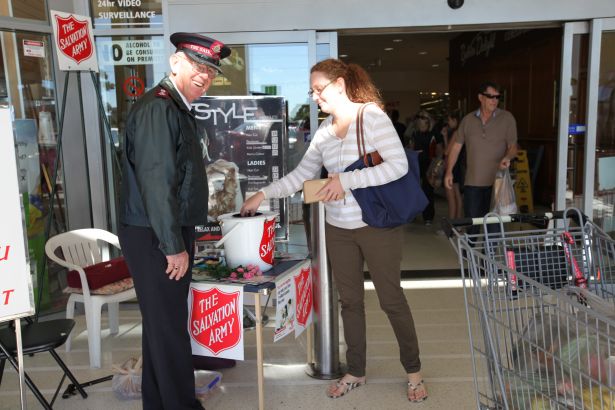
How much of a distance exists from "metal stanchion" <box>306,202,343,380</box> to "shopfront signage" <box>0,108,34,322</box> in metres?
1.36

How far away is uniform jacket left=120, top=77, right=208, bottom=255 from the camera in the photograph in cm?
209

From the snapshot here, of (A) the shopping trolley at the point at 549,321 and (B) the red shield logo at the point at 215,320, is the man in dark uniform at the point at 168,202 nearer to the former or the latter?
(B) the red shield logo at the point at 215,320

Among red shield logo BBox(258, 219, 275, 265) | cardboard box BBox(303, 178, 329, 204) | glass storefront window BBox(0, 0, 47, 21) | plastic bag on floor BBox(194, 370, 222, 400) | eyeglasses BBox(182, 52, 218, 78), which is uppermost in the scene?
glass storefront window BBox(0, 0, 47, 21)

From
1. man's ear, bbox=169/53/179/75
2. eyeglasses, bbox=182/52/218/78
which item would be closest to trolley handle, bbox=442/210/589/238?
eyeglasses, bbox=182/52/218/78

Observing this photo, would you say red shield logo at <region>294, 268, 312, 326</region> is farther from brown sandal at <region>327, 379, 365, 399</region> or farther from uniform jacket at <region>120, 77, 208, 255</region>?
uniform jacket at <region>120, 77, 208, 255</region>

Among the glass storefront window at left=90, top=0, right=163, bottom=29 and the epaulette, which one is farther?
the glass storefront window at left=90, top=0, right=163, bottom=29

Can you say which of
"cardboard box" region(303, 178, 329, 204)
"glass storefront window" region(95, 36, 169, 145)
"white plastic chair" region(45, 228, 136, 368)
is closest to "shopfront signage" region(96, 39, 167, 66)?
"glass storefront window" region(95, 36, 169, 145)

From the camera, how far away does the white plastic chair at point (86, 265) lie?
321cm

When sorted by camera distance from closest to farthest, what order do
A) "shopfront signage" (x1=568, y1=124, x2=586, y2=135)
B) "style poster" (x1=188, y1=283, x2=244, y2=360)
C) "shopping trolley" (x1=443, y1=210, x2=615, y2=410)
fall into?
"shopping trolley" (x1=443, y1=210, x2=615, y2=410)
"style poster" (x1=188, y1=283, x2=244, y2=360)
"shopfront signage" (x1=568, y1=124, x2=586, y2=135)

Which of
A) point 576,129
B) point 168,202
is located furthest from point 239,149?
point 576,129

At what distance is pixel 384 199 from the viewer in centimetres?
250

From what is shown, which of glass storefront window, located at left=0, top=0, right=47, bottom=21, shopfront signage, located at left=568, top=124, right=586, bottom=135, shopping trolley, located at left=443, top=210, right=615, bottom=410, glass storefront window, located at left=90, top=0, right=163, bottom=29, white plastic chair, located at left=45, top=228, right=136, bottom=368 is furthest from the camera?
shopfront signage, located at left=568, top=124, right=586, bottom=135

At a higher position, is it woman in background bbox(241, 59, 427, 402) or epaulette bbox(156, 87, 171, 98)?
epaulette bbox(156, 87, 171, 98)

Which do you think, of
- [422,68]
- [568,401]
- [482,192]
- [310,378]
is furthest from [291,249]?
[422,68]
